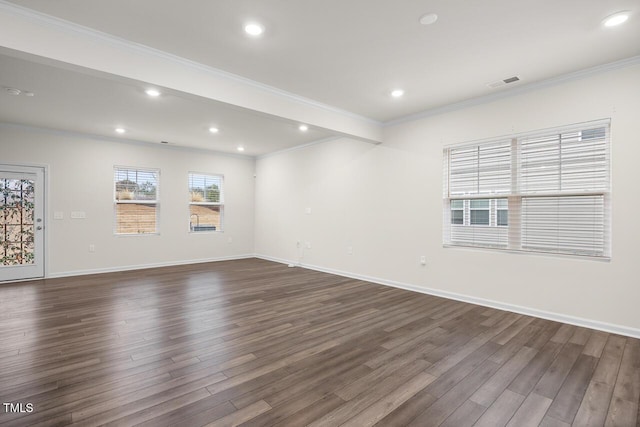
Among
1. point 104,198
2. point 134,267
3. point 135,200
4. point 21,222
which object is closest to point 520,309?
point 134,267

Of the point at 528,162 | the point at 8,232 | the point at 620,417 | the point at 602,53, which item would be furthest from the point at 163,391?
the point at 8,232

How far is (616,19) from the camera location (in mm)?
2486

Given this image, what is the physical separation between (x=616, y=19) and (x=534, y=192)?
1.85 metres

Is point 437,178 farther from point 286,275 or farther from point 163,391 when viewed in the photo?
point 163,391

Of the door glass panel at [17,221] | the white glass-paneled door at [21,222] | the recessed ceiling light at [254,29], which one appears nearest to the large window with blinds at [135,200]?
the white glass-paneled door at [21,222]

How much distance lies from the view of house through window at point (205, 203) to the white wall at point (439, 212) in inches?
54.4

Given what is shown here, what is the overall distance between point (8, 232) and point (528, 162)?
8199 mm

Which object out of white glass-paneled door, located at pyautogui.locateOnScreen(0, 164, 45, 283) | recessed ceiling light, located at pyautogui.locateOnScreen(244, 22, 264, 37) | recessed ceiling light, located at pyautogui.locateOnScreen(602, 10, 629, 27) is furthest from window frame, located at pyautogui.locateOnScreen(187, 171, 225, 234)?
recessed ceiling light, located at pyautogui.locateOnScreen(602, 10, 629, 27)

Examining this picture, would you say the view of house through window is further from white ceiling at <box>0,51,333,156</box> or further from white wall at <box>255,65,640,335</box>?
white wall at <box>255,65,640,335</box>

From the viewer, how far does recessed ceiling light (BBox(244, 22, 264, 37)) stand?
2.62 meters

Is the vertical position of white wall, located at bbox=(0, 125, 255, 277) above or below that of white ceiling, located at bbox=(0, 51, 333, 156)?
below

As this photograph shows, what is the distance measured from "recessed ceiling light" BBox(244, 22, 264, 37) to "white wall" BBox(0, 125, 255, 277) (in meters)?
5.13

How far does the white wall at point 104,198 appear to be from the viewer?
5703 mm

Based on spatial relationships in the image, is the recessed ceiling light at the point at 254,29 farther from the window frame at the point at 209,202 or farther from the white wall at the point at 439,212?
the window frame at the point at 209,202
